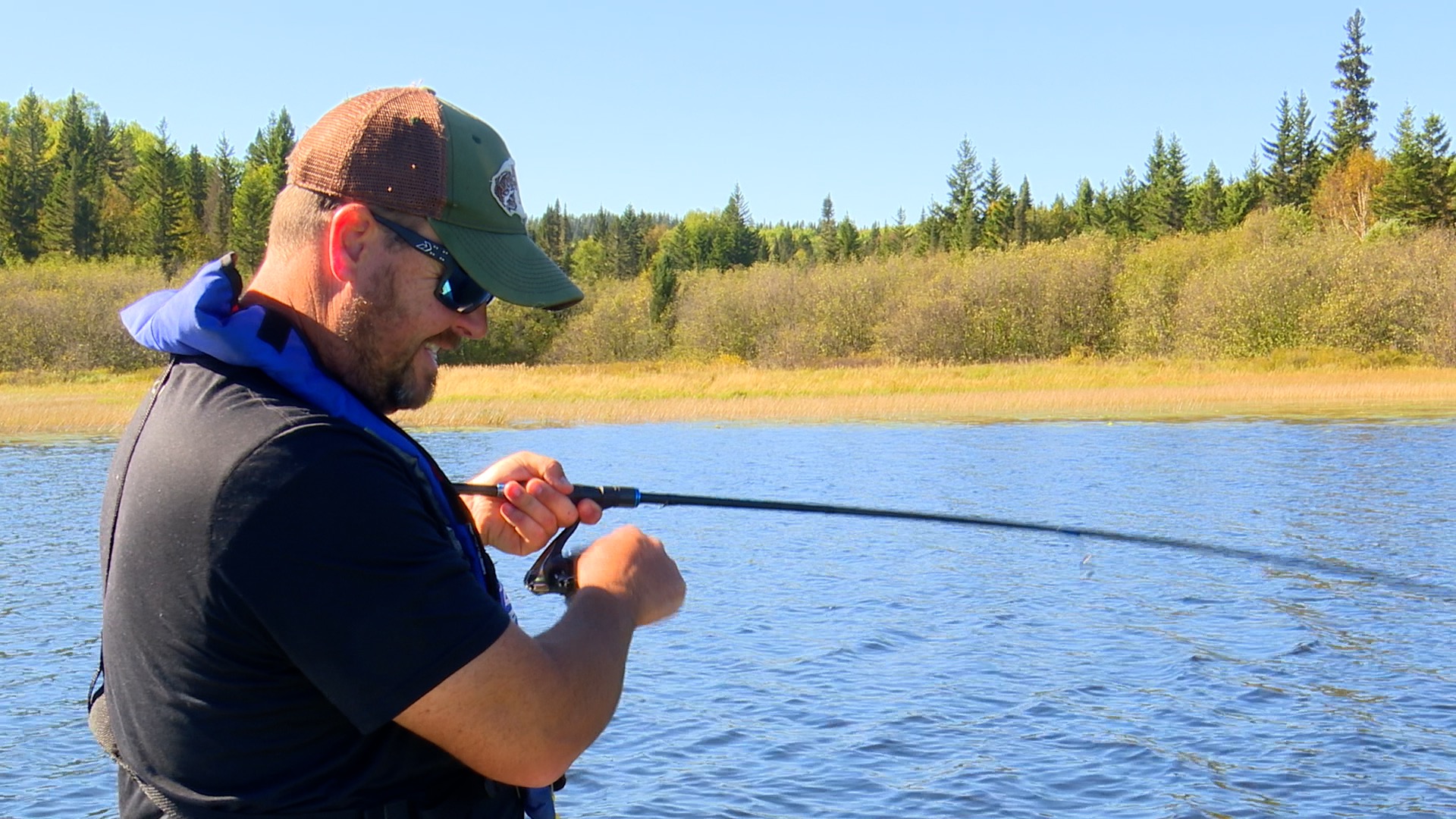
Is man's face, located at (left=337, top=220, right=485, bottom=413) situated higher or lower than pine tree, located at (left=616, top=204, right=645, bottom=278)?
lower

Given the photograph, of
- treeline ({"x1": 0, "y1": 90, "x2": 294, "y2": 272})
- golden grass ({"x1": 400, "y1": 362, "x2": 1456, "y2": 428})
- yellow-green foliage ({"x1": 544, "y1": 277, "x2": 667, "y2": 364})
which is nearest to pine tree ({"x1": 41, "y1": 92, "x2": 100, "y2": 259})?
treeline ({"x1": 0, "y1": 90, "x2": 294, "y2": 272})

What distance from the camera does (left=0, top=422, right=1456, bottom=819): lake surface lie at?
25.4 feet

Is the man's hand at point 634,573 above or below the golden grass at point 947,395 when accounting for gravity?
above

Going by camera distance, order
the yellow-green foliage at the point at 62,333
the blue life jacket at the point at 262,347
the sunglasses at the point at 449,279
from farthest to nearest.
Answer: the yellow-green foliage at the point at 62,333 < the sunglasses at the point at 449,279 < the blue life jacket at the point at 262,347

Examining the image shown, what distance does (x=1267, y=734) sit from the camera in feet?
28.2

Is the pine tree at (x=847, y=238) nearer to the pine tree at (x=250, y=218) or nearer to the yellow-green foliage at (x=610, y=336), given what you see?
the yellow-green foliage at (x=610, y=336)

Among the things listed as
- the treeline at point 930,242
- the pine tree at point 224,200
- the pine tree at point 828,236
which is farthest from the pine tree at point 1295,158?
the pine tree at point 224,200

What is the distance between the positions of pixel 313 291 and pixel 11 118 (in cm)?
15550

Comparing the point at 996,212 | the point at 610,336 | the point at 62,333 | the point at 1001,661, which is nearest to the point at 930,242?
the point at 996,212

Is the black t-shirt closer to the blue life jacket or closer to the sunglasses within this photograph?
the blue life jacket

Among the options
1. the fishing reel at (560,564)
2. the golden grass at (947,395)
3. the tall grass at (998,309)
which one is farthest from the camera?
the tall grass at (998,309)

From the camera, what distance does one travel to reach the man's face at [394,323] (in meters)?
1.98

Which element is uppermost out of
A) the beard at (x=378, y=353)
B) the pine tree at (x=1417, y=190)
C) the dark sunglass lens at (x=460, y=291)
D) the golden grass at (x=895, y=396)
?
the pine tree at (x=1417, y=190)

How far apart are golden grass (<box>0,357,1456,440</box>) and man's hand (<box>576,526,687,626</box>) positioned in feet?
103
